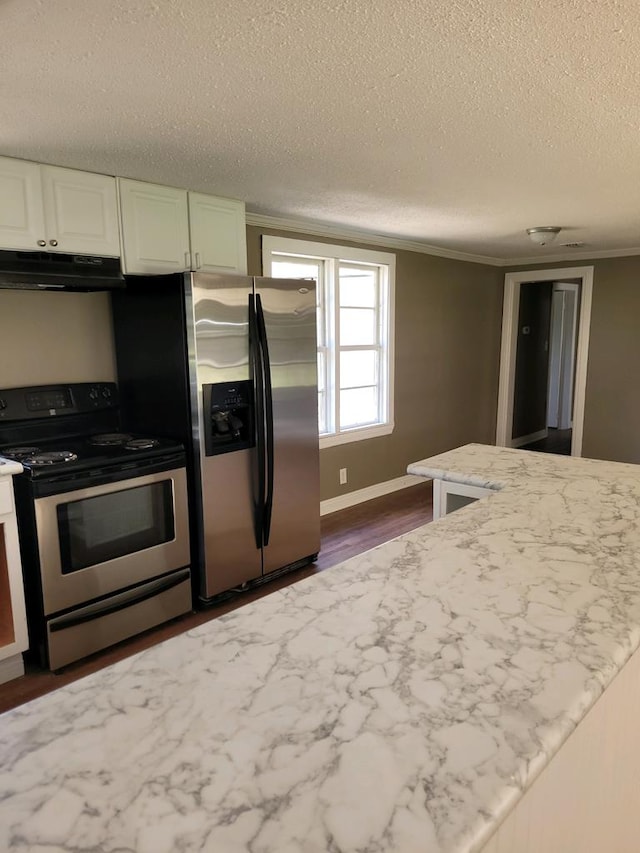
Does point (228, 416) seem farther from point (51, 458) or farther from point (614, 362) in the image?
→ point (614, 362)

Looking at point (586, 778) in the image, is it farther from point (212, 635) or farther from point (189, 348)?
point (189, 348)

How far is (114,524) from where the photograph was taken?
2582 millimetres

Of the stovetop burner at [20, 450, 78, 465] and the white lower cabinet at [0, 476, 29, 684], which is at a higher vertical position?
the stovetop burner at [20, 450, 78, 465]

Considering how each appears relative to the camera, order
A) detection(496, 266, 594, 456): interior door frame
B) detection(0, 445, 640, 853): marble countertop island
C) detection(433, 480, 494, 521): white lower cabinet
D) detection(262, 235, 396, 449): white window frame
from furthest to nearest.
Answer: detection(496, 266, 594, 456): interior door frame
detection(262, 235, 396, 449): white window frame
detection(433, 480, 494, 521): white lower cabinet
detection(0, 445, 640, 853): marble countertop island

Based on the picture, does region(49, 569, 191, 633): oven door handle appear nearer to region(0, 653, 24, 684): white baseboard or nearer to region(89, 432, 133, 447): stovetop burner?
region(0, 653, 24, 684): white baseboard

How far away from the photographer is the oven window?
8.00ft

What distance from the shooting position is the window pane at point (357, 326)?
4.52m

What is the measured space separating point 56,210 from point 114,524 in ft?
4.53

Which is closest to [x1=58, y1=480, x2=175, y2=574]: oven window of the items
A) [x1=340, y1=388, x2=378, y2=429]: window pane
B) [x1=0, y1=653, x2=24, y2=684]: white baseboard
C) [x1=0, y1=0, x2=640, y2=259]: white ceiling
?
[x1=0, y1=653, x2=24, y2=684]: white baseboard

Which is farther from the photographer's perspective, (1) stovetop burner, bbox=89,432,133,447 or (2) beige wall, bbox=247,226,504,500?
(2) beige wall, bbox=247,226,504,500

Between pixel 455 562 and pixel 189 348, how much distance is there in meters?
1.88

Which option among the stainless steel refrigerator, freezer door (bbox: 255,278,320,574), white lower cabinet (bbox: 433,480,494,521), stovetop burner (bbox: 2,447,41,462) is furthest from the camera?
freezer door (bbox: 255,278,320,574)

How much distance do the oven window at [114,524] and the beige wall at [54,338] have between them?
0.77m

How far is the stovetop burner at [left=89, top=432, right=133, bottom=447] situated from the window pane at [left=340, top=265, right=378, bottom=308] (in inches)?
83.7
